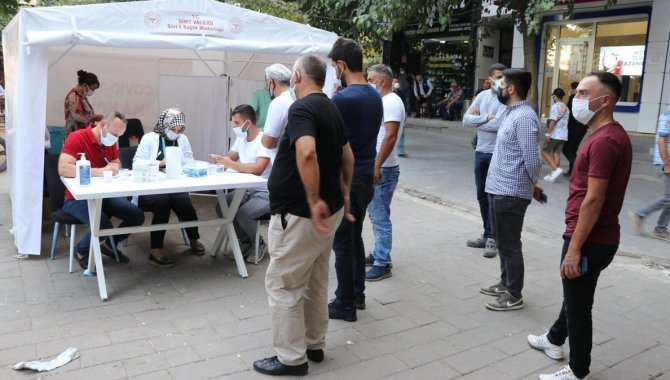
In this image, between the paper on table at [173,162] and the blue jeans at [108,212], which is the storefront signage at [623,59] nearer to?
the paper on table at [173,162]

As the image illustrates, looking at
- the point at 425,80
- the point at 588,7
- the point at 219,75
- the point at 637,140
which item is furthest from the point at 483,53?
the point at 219,75

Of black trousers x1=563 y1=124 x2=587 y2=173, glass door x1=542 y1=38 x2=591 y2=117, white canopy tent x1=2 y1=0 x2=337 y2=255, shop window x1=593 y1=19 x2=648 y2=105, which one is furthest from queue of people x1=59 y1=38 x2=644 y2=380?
glass door x1=542 y1=38 x2=591 y2=117

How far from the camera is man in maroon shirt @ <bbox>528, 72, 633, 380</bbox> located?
108 inches

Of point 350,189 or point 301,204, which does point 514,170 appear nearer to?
point 350,189

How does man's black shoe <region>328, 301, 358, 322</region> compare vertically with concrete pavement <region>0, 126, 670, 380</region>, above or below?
above

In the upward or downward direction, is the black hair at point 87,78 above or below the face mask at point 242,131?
above

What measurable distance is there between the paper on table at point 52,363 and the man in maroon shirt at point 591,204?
275 centimetres

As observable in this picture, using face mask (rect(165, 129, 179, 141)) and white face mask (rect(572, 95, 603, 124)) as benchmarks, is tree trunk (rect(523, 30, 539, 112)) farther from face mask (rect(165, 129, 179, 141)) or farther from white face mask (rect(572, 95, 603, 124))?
white face mask (rect(572, 95, 603, 124))

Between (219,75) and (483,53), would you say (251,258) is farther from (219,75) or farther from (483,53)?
(483,53)

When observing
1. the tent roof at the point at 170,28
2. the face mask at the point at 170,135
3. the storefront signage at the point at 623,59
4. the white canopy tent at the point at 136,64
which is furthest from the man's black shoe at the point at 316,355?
the storefront signage at the point at 623,59

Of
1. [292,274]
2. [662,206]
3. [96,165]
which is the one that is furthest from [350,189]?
[662,206]

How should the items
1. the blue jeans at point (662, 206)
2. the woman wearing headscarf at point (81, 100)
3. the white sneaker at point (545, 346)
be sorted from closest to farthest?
the white sneaker at point (545, 346), the blue jeans at point (662, 206), the woman wearing headscarf at point (81, 100)

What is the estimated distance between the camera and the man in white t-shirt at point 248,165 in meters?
5.03

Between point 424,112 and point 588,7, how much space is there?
5979 millimetres
